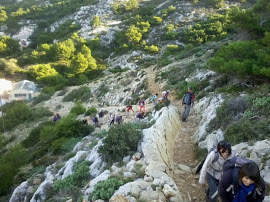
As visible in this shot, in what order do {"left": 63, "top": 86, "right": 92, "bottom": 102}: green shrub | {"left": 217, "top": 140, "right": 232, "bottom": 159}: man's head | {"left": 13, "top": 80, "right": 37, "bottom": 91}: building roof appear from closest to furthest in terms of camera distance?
1. {"left": 217, "top": 140, "right": 232, "bottom": 159}: man's head
2. {"left": 63, "top": 86, "right": 92, "bottom": 102}: green shrub
3. {"left": 13, "top": 80, "right": 37, "bottom": 91}: building roof

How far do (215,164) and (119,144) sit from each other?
4054 millimetres

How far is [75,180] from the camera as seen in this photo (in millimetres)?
8000

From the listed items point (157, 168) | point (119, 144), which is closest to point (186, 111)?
point (119, 144)

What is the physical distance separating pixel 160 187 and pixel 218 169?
1.93 meters

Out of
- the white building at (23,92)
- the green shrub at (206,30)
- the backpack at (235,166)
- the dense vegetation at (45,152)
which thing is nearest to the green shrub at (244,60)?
the backpack at (235,166)

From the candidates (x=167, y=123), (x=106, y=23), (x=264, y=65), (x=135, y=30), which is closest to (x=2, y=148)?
(x=167, y=123)

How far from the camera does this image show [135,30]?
5094 cm

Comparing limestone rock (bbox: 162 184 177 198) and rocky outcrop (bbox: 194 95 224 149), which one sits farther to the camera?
rocky outcrop (bbox: 194 95 224 149)

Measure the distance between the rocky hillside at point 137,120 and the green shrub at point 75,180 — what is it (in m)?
0.05

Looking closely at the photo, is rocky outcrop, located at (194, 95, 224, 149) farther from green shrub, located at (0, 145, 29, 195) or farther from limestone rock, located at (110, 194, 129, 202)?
green shrub, located at (0, 145, 29, 195)

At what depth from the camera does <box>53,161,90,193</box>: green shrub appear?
25.3ft

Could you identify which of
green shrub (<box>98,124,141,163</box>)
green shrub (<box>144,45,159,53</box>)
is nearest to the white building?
green shrub (<box>144,45,159,53</box>)

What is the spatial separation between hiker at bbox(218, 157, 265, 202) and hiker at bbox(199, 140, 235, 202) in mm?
645

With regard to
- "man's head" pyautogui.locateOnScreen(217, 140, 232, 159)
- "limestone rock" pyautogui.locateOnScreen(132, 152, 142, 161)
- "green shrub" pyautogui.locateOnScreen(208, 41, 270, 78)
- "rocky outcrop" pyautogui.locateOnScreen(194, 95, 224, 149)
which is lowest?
"rocky outcrop" pyautogui.locateOnScreen(194, 95, 224, 149)
